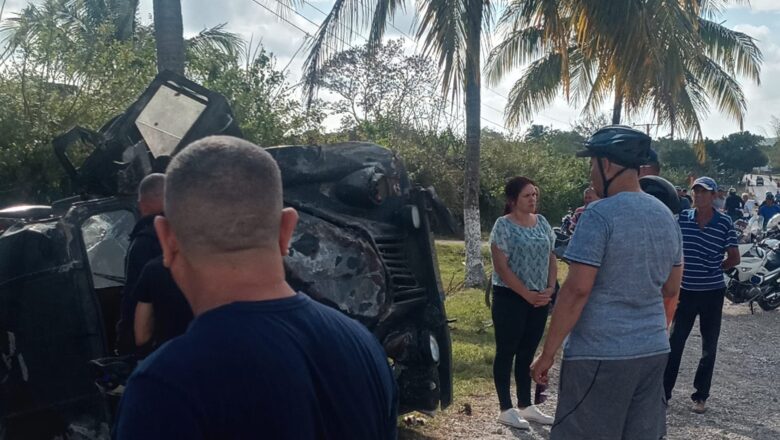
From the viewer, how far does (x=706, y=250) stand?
623cm

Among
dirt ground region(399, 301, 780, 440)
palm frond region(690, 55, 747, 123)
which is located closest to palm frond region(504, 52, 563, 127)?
palm frond region(690, 55, 747, 123)

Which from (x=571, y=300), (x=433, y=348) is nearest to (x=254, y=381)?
(x=571, y=300)

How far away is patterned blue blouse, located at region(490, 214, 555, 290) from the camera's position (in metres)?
5.62

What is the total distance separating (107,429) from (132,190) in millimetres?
1425

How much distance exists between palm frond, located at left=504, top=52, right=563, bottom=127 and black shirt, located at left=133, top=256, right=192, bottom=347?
17530 mm

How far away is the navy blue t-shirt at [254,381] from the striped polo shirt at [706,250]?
5.09m

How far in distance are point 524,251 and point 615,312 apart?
2.27m

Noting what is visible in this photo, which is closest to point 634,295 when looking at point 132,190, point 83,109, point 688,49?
point 132,190

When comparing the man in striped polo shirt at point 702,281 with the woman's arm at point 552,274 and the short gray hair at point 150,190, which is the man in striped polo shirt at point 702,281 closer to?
the woman's arm at point 552,274

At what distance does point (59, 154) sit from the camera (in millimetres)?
5000

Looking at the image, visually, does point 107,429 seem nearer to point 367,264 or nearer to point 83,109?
point 367,264

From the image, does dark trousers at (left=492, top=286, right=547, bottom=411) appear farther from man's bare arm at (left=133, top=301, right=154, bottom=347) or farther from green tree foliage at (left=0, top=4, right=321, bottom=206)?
green tree foliage at (left=0, top=4, right=321, bottom=206)

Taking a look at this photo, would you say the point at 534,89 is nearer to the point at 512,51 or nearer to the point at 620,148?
the point at 512,51

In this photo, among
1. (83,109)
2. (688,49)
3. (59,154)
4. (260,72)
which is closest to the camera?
(59,154)
